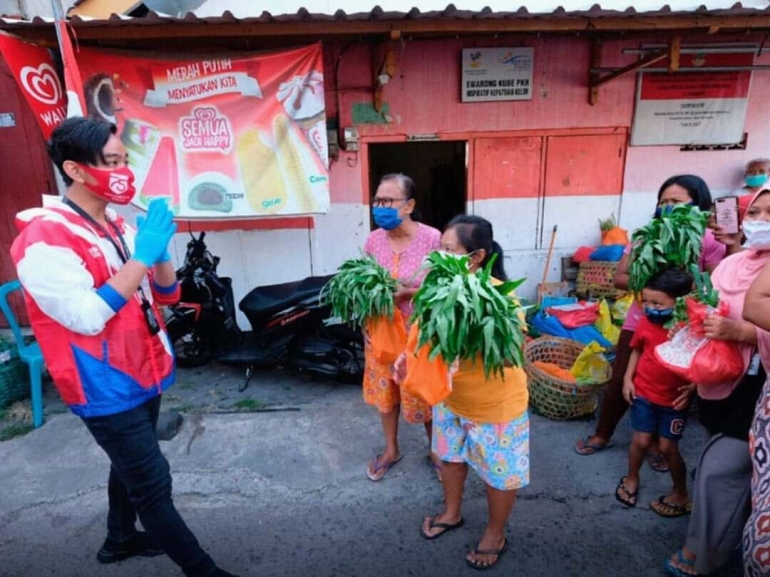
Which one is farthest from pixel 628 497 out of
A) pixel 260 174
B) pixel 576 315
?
pixel 260 174

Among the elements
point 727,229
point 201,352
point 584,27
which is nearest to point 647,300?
point 727,229

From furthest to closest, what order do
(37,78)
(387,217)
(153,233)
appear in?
(37,78) → (387,217) → (153,233)

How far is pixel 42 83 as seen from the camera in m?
3.90

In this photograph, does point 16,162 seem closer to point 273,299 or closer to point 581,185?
point 273,299

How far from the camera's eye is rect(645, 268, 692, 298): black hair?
7.89 feet

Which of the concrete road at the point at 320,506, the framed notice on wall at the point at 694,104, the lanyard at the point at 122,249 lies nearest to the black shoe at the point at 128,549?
the concrete road at the point at 320,506

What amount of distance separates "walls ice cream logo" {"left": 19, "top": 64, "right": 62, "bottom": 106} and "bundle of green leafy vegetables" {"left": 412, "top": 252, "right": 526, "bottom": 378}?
12.4 ft

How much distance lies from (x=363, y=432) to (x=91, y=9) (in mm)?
5241

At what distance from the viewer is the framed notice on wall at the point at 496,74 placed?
495cm

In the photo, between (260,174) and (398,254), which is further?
(260,174)

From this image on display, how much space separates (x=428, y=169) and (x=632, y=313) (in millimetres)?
6166

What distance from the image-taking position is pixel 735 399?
84.4 inches

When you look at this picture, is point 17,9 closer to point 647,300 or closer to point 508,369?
point 508,369

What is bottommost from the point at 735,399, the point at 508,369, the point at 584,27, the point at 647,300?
the point at 735,399
